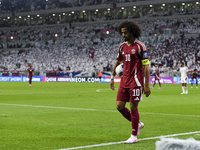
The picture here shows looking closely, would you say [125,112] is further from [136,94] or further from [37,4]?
[37,4]

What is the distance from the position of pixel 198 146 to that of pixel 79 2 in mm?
85348

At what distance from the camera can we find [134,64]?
7168 mm

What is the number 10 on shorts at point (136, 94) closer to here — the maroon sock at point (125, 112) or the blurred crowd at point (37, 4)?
the maroon sock at point (125, 112)

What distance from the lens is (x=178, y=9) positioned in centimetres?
7300

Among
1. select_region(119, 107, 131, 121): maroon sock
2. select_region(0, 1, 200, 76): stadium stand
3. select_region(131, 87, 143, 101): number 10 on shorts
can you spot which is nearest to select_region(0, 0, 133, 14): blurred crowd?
select_region(0, 1, 200, 76): stadium stand

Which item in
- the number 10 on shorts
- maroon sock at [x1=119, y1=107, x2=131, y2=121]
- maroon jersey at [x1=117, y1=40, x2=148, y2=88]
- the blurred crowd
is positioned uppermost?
the blurred crowd

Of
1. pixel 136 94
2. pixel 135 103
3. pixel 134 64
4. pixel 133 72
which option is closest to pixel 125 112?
pixel 135 103

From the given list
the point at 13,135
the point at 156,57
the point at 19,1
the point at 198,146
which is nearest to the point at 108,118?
the point at 13,135

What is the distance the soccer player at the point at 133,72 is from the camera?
7008mm

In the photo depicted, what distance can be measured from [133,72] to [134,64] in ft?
0.54

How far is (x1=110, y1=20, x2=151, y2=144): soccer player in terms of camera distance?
7.01 metres

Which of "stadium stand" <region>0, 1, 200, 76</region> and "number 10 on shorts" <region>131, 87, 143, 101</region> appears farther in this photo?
"stadium stand" <region>0, 1, 200, 76</region>

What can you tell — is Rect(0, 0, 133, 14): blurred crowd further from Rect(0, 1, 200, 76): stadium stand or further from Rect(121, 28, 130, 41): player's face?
Rect(121, 28, 130, 41): player's face

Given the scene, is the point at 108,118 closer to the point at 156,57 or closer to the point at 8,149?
the point at 8,149
